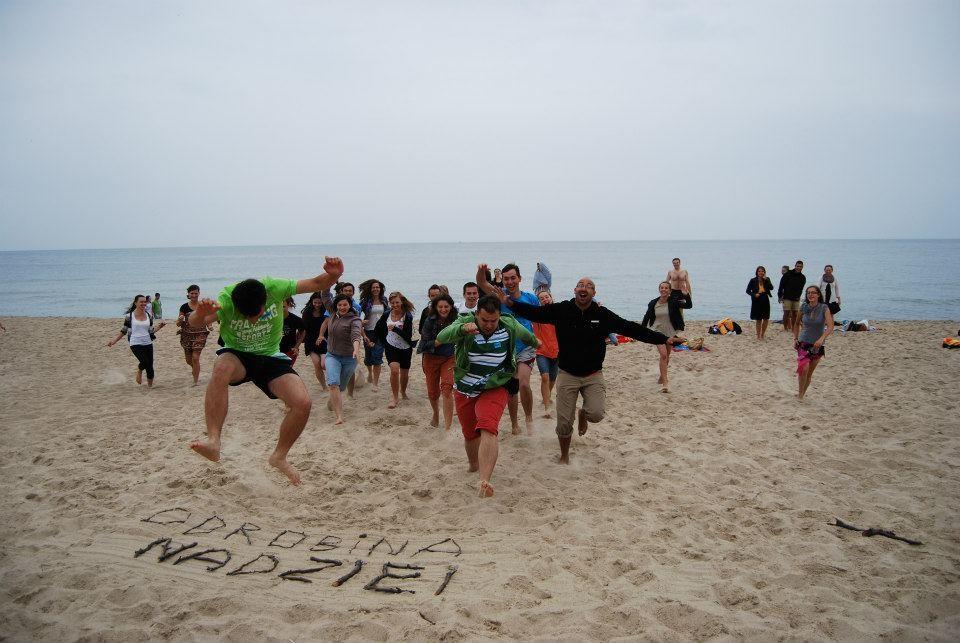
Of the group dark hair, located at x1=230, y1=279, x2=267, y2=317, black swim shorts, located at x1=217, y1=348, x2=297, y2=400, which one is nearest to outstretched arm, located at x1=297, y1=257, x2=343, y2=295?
dark hair, located at x1=230, y1=279, x2=267, y2=317

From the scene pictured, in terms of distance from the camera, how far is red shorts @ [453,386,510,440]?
5.04 m

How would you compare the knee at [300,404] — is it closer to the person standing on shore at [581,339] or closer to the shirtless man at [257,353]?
the shirtless man at [257,353]

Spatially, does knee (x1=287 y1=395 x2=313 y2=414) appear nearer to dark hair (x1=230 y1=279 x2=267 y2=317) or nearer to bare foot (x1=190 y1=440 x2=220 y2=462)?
bare foot (x1=190 y1=440 x2=220 y2=462)

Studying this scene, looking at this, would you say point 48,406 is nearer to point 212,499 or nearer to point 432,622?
point 212,499

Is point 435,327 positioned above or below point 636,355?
above

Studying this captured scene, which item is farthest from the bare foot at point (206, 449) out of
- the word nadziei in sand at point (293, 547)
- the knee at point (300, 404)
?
the word nadziei in sand at point (293, 547)

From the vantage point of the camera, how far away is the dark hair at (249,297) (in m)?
4.30

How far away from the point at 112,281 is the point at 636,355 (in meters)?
54.8

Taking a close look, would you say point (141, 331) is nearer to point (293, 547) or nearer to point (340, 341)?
point (340, 341)

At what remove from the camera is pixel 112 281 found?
52.2 m

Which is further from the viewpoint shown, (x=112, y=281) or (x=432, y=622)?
(x=112, y=281)

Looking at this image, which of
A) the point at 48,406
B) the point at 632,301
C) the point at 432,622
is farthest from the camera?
the point at 632,301

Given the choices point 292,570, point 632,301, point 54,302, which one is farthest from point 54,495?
point 54,302

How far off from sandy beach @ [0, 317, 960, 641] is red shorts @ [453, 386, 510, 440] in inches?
28.7
